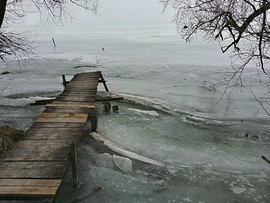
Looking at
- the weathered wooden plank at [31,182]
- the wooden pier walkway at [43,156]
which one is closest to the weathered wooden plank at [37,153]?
the wooden pier walkway at [43,156]

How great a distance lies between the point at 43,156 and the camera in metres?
4.71

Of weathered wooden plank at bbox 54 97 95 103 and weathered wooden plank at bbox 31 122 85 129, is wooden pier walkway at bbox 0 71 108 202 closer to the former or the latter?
weathered wooden plank at bbox 31 122 85 129

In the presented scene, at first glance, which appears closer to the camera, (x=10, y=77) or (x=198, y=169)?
(x=198, y=169)

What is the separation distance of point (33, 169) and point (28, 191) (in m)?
0.59

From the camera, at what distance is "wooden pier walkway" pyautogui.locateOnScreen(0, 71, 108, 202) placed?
149 inches

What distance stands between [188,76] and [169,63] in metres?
4.52

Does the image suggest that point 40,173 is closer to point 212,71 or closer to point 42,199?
point 42,199

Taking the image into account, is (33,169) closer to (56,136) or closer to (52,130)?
(56,136)

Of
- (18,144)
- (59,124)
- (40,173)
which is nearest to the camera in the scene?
(40,173)

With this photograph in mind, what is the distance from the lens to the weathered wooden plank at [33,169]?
163 inches

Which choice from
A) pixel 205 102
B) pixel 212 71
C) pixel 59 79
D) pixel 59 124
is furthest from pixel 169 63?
pixel 59 124

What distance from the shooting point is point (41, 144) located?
203 inches

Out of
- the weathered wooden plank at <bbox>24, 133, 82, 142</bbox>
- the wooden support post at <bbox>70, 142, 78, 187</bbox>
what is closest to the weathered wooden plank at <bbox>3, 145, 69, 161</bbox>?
the wooden support post at <bbox>70, 142, 78, 187</bbox>

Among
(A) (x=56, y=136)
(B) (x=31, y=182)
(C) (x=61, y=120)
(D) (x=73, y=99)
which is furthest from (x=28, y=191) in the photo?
(D) (x=73, y=99)
